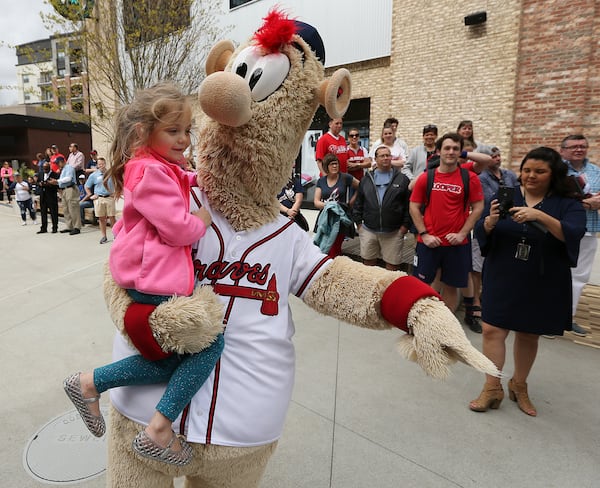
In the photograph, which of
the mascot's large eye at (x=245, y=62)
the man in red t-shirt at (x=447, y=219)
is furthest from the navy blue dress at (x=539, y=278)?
the mascot's large eye at (x=245, y=62)

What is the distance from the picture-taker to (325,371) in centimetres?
334

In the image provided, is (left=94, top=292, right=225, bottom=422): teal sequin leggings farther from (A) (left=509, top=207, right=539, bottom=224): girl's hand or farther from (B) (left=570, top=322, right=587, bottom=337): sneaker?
(B) (left=570, top=322, right=587, bottom=337): sneaker

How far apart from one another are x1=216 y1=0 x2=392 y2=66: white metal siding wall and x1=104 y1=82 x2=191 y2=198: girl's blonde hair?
9.76 m

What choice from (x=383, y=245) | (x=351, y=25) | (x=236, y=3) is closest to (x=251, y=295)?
(x=383, y=245)

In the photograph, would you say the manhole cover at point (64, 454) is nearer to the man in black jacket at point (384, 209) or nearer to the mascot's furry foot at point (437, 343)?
the mascot's furry foot at point (437, 343)

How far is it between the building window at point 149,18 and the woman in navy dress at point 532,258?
10.2 meters

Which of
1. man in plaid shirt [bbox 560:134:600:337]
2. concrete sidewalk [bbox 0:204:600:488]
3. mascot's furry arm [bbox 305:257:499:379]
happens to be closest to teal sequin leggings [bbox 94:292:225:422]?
mascot's furry arm [bbox 305:257:499:379]

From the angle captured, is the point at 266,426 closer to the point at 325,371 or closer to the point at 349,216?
the point at 325,371

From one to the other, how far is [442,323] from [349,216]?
4.00m

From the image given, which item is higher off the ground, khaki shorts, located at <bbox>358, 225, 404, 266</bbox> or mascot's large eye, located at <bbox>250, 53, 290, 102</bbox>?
mascot's large eye, located at <bbox>250, 53, 290, 102</bbox>

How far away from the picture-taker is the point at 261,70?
1316 millimetres

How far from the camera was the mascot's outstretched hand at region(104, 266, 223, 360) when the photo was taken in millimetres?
1144

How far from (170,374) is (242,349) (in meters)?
0.23

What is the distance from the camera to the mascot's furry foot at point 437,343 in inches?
46.3
